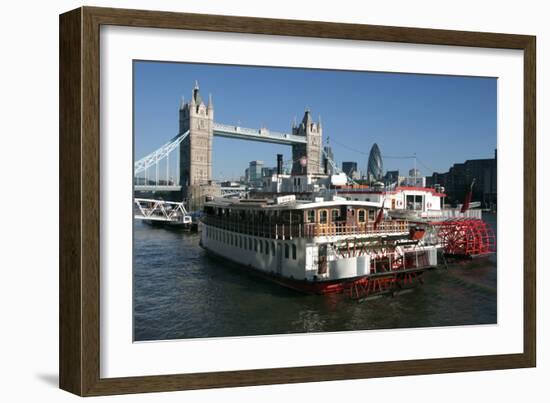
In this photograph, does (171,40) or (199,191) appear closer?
(171,40)

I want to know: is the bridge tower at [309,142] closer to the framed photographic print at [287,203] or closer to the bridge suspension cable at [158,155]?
the framed photographic print at [287,203]

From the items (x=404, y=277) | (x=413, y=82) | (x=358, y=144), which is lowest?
(x=404, y=277)

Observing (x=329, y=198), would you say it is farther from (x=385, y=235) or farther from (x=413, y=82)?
(x=413, y=82)

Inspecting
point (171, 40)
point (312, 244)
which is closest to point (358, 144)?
point (312, 244)

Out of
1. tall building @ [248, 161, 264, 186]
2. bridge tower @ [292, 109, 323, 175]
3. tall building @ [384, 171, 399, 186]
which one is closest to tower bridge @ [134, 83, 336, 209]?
bridge tower @ [292, 109, 323, 175]

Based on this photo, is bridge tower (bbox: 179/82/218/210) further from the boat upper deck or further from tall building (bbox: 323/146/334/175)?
tall building (bbox: 323/146/334/175)

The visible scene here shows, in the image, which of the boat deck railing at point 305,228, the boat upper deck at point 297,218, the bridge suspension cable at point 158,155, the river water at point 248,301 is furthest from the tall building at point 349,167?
the bridge suspension cable at point 158,155
